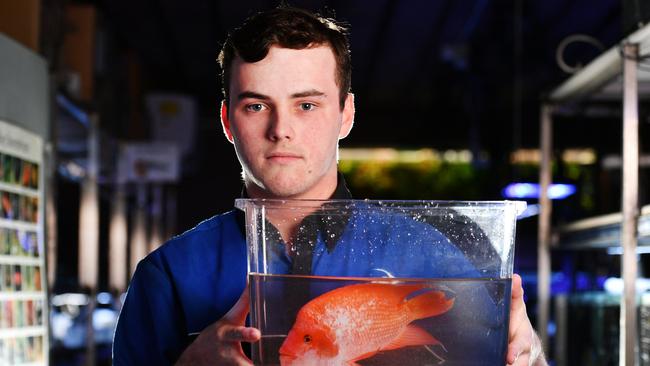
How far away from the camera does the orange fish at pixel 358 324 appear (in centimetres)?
98

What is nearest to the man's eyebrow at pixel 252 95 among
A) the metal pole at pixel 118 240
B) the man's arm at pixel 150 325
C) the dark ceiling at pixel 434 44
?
the man's arm at pixel 150 325

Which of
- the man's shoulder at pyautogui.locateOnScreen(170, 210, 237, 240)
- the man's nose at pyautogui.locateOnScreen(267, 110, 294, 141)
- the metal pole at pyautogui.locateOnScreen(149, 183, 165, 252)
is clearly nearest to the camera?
the man's nose at pyautogui.locateOnScreen(267, 110, 294, 141)

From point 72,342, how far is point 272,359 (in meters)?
8.73

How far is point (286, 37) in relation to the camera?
1.34 meters

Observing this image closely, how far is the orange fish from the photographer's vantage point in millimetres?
980

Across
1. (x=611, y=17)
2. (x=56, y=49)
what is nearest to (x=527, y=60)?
(x=611, y=17)

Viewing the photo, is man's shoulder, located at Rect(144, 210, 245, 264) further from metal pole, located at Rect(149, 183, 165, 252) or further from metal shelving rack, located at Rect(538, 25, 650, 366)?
metal pole, located at Rect(149, 183, 165, 252)

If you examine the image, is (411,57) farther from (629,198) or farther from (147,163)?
(629,198)

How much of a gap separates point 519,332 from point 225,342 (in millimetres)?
325

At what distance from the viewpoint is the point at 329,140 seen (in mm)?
1388

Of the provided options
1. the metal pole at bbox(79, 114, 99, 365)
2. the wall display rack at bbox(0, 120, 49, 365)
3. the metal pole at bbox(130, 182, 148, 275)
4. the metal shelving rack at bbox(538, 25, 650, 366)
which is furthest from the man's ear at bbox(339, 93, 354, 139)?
the metal pole at bbox(130, 182, 148, 275)

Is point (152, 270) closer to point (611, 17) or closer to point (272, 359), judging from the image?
point (272, 359)

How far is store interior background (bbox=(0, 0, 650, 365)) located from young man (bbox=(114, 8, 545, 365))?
216 cm

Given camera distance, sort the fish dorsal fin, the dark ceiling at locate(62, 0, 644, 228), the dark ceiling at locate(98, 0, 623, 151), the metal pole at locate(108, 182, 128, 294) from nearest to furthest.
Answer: the fish dorsal fin < the metal pole at locate(108, 182, 128, 294) < the dark ceiling at locate(62, 0, 644, 228) < the dark ceiling at locate(98, 0, 623, 151)
